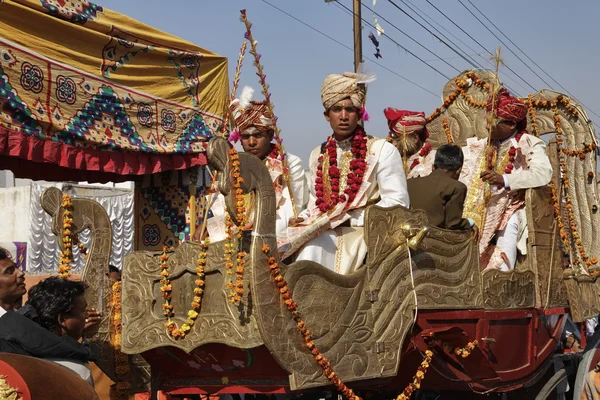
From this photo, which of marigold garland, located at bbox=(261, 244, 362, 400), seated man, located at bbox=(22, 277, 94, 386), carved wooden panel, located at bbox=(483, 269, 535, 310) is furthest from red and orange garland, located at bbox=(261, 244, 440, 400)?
carved wooden panel, located at bbox=(483, 269, 535, 310)

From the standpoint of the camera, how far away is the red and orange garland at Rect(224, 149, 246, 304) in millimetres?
3531

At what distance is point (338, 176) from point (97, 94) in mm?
2411

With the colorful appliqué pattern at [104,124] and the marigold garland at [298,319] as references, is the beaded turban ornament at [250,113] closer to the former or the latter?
the marigold garland at [298,319]

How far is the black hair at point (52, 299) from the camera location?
3.38 m

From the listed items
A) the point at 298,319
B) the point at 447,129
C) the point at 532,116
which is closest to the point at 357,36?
the point at 447,129

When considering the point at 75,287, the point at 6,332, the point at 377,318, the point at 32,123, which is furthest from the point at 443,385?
the point at 32,123

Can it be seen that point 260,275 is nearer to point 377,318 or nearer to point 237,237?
point 237,237

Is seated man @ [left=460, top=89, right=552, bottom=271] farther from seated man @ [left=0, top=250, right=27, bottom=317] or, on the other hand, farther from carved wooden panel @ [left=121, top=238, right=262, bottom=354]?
seated man @ [left=0, top=250, right=27, bottom=317]

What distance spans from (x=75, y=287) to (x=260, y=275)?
0.85 meters

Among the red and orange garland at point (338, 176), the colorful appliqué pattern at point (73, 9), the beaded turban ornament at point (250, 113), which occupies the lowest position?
the red and orange garland at point (338, 176)

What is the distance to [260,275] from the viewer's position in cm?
360

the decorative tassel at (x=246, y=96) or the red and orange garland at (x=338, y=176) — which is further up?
the decorative tassel at (x=246, y=96)

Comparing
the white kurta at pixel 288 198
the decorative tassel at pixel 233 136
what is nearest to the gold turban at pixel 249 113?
the decorative tassel at pixel 233 136

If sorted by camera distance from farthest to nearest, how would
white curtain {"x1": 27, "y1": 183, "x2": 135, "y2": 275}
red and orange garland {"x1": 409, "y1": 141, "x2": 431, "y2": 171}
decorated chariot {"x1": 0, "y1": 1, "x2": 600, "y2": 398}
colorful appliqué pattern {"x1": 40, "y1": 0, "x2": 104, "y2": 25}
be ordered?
white curtain {"x1": 27, "y1": 183, "x2": 135, "y2": 275}, red and orange garland {"x1": 409, "y1": 141, "x2": 431, "y2": 171}, colorful appliqué pattern {"x1": 40, "y1": 0, "x2": 104, "y2": 25}, decorated chariot {"x1": 0, "y1": 1, "x2": 600, "y2": 398}
